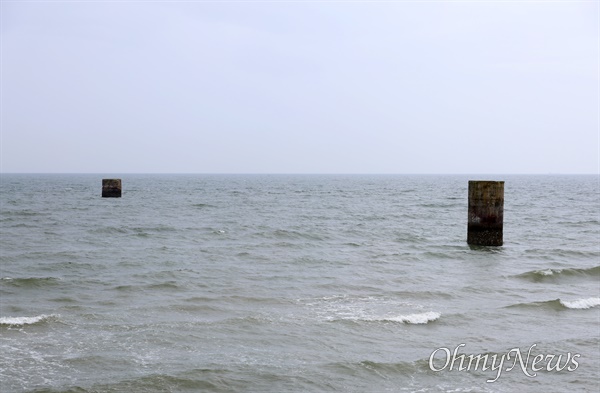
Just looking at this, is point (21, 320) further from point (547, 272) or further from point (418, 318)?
point (547, 272)

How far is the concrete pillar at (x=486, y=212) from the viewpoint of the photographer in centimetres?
2358

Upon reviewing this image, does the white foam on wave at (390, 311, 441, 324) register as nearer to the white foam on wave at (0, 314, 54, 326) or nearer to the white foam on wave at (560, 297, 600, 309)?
the white foam on wave at (560, 297, 600, 309)

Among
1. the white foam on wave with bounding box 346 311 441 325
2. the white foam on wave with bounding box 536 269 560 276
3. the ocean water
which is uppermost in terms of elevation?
the white foam on wave with bounding box 536 269 560 276

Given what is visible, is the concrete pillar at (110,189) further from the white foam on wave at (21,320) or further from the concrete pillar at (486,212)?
the white foam on wave at (21,320)

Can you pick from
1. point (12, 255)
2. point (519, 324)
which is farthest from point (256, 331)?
point (12, 255)

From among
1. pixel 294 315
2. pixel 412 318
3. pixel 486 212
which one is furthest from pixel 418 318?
pixel 486 212

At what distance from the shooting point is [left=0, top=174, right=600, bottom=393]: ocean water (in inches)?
371

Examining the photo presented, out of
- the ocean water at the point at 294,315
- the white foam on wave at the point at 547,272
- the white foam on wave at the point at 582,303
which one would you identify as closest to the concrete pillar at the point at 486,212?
the ocean water at the point at 294,315

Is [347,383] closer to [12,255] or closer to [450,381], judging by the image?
[450,381]

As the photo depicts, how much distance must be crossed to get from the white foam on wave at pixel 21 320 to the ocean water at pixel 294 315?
37 millimetres

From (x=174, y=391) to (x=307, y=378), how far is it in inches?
74.2

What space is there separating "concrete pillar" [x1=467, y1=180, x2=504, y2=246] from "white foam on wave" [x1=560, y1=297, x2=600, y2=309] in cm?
889

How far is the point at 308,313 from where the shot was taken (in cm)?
1323

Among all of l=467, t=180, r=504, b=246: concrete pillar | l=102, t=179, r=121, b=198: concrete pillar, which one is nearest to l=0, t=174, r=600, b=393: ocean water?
l=467, t=180, r=504, b=246: concrete pillar
